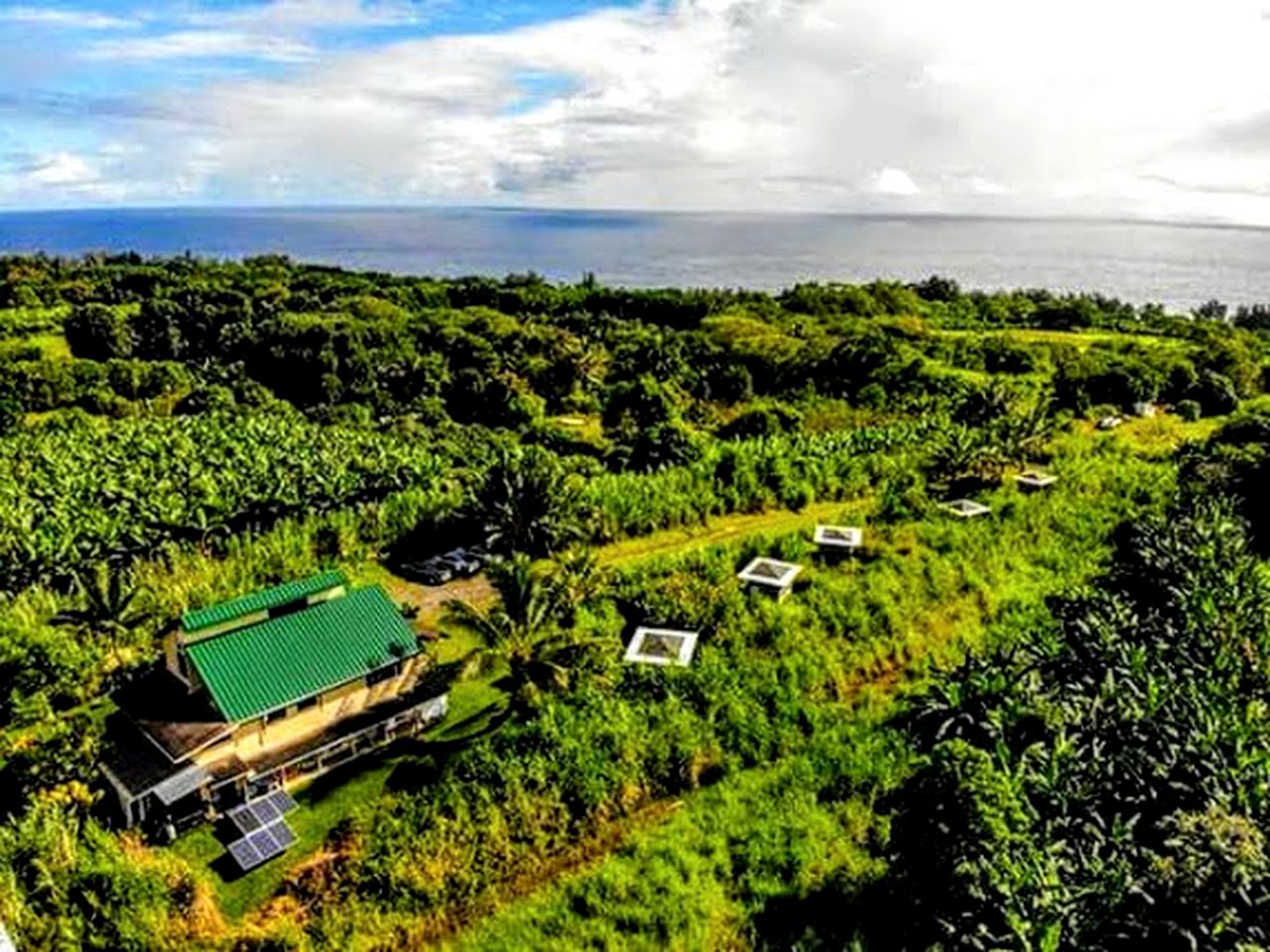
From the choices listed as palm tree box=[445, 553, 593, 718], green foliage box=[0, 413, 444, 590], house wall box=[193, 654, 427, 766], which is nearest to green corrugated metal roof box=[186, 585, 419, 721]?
house wall box=[193, 654, 427, 766]

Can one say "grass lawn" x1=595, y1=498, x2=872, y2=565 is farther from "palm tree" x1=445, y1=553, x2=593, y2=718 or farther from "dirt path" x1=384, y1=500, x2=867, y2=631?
"palm tree" x1=445, y1=553, x2=593, y2=718

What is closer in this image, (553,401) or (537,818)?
(537,818)

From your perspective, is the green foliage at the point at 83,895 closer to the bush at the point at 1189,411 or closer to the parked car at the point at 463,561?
the parked car at the point at 463,561

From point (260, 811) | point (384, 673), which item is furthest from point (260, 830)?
point (384, 673)

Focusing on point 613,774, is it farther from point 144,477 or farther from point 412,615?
point 144,477

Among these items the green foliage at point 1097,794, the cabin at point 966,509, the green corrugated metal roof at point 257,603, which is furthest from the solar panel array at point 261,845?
the cabin at point 966,509

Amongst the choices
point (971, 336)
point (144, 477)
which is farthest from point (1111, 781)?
point (971, 336)

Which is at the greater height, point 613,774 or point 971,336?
point 971,336

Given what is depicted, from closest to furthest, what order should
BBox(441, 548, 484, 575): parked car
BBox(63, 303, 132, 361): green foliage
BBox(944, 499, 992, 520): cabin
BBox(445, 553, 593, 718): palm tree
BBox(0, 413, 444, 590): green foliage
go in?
1. BBox(445, 553, 593, 718): palm tree
2. BBox(0, 413, 444, 590): green foliage
3. BBox(441, 548, 484, 575): parked car
4. BBox(944, 499, 992, 520): cabin
5. BBox(63, 303, 132, 361): green foliage
